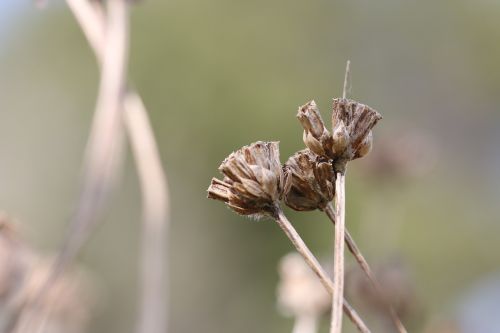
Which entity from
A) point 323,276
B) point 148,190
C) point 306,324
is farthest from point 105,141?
point 306,324

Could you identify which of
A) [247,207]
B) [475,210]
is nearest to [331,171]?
[247,207]

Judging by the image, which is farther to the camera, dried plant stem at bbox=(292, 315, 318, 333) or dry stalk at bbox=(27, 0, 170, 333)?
dried plant stem at bbox=(292, 315, 318, 333)

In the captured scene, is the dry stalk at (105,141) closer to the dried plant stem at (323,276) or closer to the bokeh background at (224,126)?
the dried plant stem at (323,276)

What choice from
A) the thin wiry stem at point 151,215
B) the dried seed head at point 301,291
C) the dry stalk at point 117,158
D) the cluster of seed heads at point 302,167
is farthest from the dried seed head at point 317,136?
the dried seed head at point 301,291

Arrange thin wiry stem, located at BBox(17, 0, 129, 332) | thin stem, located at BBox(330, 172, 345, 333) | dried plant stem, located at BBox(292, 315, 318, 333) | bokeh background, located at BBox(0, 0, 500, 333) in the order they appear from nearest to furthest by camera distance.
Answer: thin stem, located at BBox(330, 172, 345, 333)
thin wiry stem, located at BBox(17, 0, 129, 332)
dried plant stem, located at BBox(292, 315, 318, 333)
bokeh background, located at BBox(0, 0, 500, 333)

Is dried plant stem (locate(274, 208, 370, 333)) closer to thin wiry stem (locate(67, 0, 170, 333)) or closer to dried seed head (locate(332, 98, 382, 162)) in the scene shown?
dried seed head (locate(332, 98, 382, 162))

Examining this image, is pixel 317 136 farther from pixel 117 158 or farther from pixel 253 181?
pixel 117 158

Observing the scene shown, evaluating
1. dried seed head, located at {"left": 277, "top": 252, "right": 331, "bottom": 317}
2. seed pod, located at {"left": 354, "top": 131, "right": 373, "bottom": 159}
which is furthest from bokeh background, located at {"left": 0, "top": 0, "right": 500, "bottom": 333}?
seed pod, located at {"left": 354, "top": 131, "right": 373, "bottom": 159}
